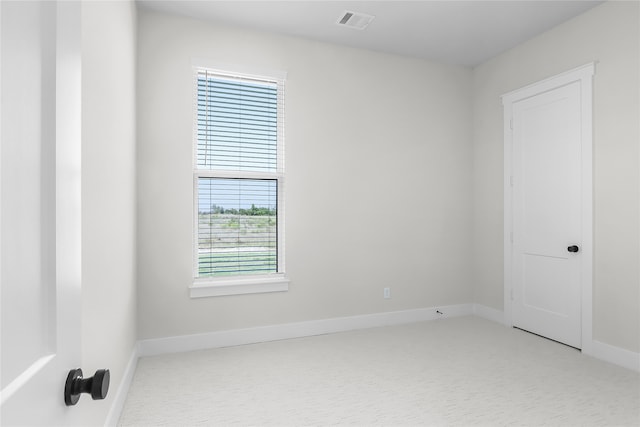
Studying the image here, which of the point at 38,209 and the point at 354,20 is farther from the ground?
the point at 354,20

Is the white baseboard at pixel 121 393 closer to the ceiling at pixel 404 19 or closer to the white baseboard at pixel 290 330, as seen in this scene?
the white baseboard at pixel 290 330

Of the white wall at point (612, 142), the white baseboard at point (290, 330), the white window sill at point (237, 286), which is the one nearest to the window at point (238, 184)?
the white window sill at point (237, 286)

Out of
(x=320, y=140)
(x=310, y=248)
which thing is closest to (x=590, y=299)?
(x=310, y=248)

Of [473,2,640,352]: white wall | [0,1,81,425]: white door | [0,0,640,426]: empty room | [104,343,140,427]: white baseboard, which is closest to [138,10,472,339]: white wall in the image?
[0,0,640,426]: empty room

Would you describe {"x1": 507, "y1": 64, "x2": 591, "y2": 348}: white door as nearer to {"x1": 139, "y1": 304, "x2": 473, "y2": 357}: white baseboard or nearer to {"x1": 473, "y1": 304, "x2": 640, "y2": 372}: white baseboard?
{"x1": 473, "y1": 304, "x2": 640, "y2": 372}: white baseboard

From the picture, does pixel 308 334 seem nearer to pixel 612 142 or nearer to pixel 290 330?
pixel 290 330

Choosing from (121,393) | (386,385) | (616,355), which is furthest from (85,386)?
(616,355)

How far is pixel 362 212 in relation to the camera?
392cm

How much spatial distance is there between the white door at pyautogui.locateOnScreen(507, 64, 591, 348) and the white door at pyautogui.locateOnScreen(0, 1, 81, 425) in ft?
12.2

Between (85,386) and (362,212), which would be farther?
(362,212)

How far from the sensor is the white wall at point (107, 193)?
1547 mm

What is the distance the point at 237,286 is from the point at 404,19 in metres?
2.80

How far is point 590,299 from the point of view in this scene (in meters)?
3.19

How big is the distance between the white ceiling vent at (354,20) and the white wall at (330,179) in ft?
1.35
